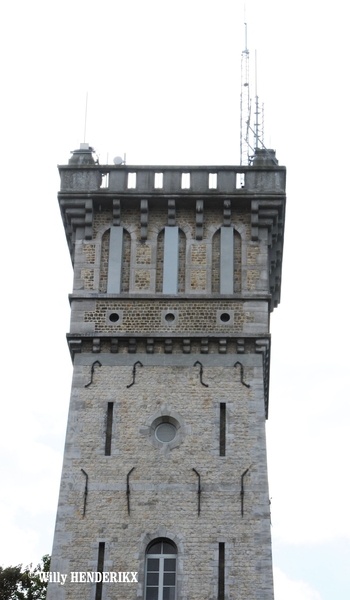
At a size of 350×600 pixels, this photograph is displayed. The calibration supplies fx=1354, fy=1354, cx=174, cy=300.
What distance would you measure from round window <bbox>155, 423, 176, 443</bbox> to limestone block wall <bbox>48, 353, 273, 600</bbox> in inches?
9.9

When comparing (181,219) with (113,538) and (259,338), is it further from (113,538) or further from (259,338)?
(113,538)

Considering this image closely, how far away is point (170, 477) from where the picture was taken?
36.6m

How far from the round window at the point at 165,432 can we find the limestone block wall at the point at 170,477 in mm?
252

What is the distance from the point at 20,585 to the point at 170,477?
10996mm

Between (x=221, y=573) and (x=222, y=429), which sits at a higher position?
(x=222, y=429)

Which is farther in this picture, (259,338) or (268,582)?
(259,338)

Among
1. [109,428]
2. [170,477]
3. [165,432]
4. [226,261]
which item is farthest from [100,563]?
[226,261]

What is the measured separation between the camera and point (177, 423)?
123 feet

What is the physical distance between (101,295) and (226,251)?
3927 millimetres

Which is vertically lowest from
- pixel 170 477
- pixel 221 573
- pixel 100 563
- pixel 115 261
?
pixel 221 573

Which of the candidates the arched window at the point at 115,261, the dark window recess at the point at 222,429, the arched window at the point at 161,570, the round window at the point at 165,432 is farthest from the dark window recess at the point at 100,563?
the arched window at the point at 115,261

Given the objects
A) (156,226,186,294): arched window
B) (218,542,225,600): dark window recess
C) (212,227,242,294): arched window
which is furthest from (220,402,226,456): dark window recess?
(156,226,186,294): arched window

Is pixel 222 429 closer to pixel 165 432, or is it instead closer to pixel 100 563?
pixel 165 432

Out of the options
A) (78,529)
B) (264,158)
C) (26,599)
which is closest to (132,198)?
(264,158)
